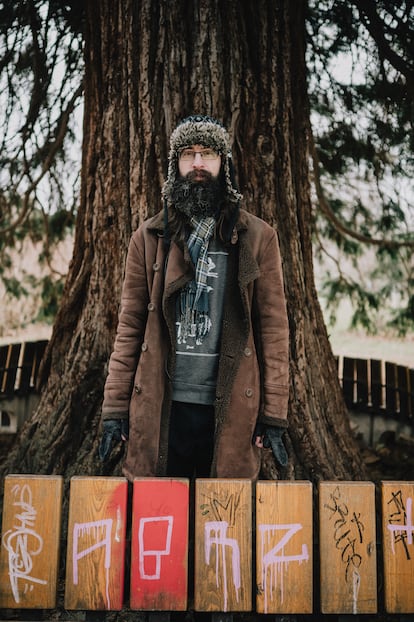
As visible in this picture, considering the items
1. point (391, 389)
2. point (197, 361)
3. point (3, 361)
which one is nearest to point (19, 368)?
point (3, 361)

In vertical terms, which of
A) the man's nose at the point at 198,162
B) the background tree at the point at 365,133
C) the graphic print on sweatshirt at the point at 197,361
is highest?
the background tree at the point at 365,133

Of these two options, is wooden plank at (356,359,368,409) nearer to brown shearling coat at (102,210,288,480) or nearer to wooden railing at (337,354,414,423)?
wooden railing at (337,354,414,423)

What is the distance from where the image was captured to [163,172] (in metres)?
3.64

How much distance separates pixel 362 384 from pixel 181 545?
4.91 m

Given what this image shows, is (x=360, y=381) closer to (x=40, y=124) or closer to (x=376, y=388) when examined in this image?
(x=376, y=388)

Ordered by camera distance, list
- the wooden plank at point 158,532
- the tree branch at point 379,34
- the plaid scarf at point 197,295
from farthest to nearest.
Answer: the tree branch at point 379,34 < the plaid scarf at point 197,295 < the wooden plank at point 158,532

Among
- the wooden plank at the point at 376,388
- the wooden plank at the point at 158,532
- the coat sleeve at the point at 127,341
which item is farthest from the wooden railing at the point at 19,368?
the wooden plank at the point at 158,532

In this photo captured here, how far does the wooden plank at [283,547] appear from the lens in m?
1.90

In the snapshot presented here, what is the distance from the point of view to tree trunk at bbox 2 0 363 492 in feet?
11.9

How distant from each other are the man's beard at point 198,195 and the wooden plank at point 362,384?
4291 mm

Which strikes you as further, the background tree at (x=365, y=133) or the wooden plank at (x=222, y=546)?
the background tree at (x=365, y=133)

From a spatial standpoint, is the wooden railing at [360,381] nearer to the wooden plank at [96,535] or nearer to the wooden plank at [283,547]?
the wooden plank at [283,547]

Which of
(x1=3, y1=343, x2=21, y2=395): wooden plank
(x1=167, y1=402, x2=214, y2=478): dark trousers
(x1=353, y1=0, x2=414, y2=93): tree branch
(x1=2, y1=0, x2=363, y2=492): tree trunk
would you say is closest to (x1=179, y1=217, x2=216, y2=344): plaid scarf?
(x1=167, y1=402, x2=214, y2=478): dark trousers

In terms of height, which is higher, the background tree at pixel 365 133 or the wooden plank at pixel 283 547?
the background tree at pixel 365 133
